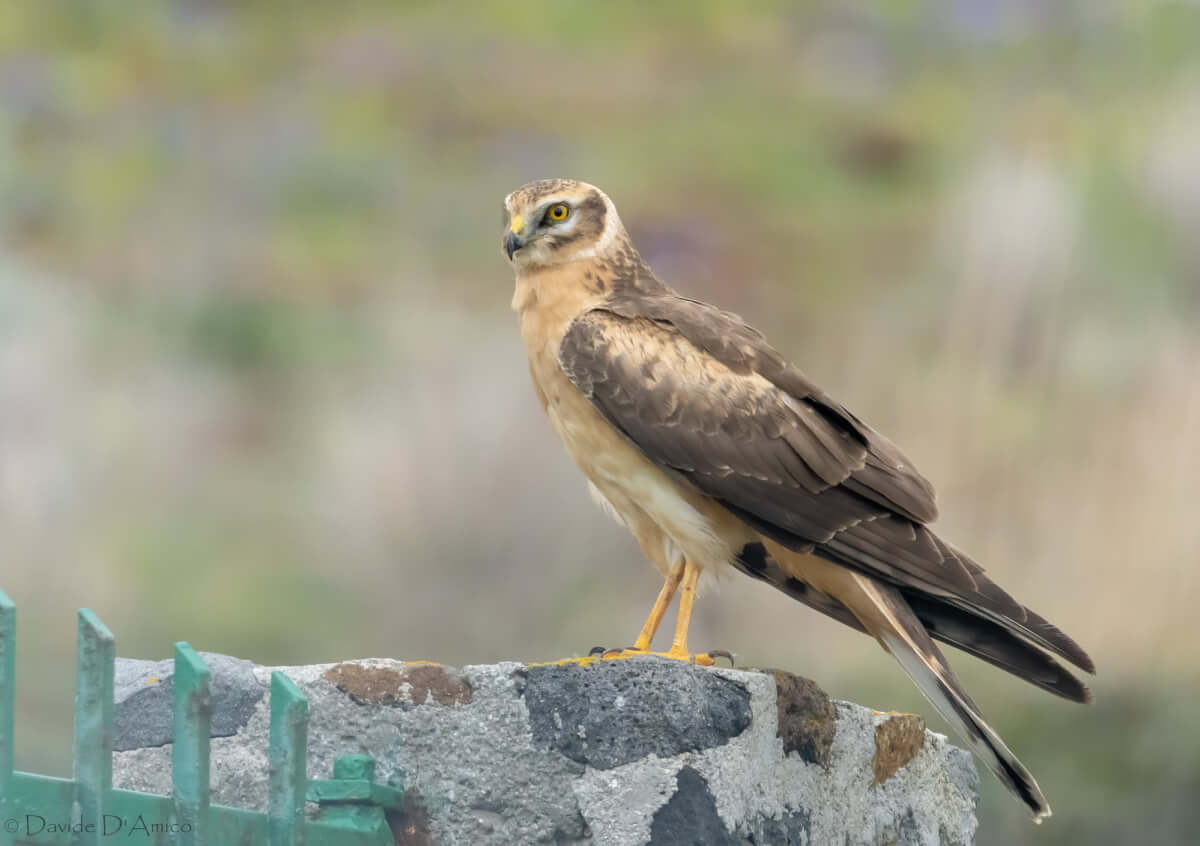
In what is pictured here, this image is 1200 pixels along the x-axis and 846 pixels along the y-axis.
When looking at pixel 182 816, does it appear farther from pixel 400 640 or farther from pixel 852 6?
pixel 852 6

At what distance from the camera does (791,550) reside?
4.08 m

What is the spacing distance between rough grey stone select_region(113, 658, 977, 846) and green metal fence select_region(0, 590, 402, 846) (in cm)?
40

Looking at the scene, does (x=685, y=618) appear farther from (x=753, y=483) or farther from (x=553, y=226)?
(x=553, y=226)

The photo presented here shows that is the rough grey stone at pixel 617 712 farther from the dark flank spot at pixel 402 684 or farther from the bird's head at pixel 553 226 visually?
the bird's head at pixel 553 226

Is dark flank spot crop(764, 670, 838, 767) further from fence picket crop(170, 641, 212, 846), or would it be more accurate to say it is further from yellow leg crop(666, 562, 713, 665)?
fence picket crop(170, 641, 212, 846)

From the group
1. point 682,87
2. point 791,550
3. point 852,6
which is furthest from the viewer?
point 852,6

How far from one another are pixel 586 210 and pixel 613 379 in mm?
650

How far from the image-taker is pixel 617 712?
3.13m

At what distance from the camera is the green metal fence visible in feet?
8.36

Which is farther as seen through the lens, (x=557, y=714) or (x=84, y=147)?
(x=84, y=147)

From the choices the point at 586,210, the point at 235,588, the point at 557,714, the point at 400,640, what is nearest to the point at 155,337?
the point at 235,588

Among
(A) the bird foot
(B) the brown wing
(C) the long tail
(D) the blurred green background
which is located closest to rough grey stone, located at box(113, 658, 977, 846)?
(A) the bird foot

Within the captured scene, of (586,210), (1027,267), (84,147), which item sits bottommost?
(586,210)

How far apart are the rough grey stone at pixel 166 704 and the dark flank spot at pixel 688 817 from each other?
32.7 inches
